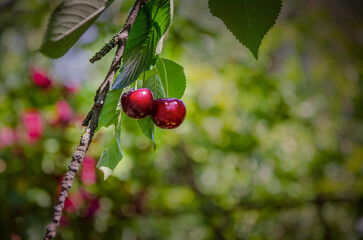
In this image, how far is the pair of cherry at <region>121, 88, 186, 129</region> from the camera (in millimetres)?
467

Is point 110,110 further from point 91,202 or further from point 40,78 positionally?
point 40,78

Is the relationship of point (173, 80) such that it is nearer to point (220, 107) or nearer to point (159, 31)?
point (159, 31)

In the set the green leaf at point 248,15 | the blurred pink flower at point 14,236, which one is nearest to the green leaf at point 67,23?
the green leaf at point 248,15

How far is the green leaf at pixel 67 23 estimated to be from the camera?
0.36 meters

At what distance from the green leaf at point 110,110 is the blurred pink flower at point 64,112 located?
1283 millimetres

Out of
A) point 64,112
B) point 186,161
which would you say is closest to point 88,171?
point 64,112

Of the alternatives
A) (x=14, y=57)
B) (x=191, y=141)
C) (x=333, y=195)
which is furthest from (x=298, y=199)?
(x=14, y=57)

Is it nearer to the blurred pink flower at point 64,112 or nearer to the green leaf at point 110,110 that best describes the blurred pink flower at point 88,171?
the blurred pink flower at point 64,112

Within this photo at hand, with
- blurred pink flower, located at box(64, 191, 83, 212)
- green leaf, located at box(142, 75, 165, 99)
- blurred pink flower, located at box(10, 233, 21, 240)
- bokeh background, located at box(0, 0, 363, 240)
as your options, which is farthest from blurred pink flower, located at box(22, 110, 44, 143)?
green leaf, located at box(142, 75, 165, 99)

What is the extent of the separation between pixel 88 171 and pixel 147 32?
4.15 ft

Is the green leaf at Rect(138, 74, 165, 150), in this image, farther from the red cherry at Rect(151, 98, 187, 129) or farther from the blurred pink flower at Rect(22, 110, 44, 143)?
the blurred pink flower at Rect(22, 110, 44, 143)

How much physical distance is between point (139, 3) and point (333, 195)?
208cm

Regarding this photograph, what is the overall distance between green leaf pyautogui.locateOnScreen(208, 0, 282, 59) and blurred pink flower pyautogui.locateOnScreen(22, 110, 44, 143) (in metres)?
1.38

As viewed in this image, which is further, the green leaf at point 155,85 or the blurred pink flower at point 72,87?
the blurred pink flower at point 72,87
